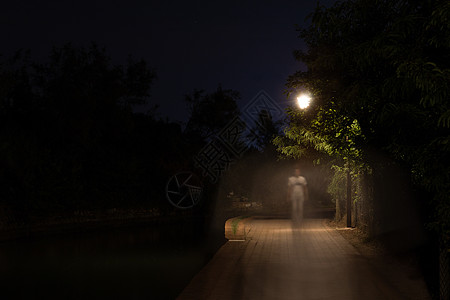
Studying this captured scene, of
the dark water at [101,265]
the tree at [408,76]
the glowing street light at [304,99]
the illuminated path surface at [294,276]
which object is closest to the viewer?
the tree at [408,76]

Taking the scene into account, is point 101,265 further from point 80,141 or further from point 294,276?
point 80,141

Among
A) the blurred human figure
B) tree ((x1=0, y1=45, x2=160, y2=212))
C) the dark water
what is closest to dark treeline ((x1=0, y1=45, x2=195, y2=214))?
tree ((x1=0, y1=45, x2=160, y2=212))

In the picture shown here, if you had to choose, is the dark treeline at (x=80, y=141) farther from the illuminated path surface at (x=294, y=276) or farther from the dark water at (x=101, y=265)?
the illuminated path surface at (x=294, y=276)

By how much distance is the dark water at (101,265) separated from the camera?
37.4ft

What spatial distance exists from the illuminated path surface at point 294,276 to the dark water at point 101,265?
174 cm

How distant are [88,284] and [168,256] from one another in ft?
15.8

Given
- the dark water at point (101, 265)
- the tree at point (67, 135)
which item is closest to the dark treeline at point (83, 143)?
the tree at point (67, 135)

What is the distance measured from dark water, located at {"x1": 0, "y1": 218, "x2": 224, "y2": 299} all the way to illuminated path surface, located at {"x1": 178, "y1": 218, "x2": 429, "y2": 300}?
5.70ft

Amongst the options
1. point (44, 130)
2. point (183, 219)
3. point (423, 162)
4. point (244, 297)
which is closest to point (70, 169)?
point (44, 130)

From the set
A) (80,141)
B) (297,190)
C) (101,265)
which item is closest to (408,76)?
(297,190)

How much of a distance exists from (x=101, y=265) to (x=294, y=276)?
7.57 meters

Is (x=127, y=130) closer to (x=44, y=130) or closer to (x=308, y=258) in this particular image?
(x=44, y=130)

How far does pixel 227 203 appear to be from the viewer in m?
50.3

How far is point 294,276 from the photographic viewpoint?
30.2ft
